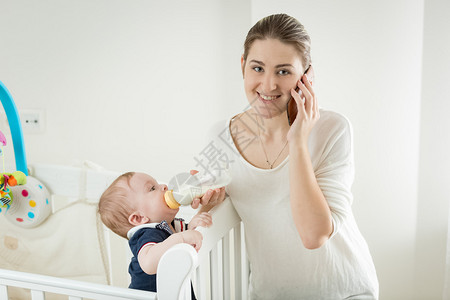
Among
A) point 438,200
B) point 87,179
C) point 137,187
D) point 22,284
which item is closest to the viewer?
point 22,284

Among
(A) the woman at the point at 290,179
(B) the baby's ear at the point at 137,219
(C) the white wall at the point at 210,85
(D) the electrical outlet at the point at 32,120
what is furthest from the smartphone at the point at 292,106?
(D) the electrical outlet at the point at 32,120

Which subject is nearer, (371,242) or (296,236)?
(296,236)

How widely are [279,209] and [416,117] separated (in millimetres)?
795

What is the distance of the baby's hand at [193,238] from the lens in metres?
0.85

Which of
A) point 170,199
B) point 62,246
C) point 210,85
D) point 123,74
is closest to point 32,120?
point 123,74

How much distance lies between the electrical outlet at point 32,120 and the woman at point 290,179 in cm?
113

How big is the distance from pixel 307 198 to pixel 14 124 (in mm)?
965

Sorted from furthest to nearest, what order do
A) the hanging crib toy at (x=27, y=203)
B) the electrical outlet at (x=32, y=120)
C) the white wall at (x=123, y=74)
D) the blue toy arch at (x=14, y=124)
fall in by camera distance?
the electrical outlet at (x=32, y=120) → the white wall at (x=123, y=74) → the hanging crib toy at (x=27, y=203) → the blue toy arch at (x=14, y=124)

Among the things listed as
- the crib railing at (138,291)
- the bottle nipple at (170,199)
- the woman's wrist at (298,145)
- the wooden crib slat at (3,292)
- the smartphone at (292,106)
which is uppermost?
the smartphone at (292,106)

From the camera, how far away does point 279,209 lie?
42.7 inches

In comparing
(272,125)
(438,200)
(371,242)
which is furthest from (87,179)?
(438,200)

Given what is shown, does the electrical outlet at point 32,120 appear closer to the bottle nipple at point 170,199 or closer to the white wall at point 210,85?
the white wall at point 210,85

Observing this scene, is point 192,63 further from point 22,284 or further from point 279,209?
point 22,284

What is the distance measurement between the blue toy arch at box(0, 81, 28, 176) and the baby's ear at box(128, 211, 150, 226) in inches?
22.3
